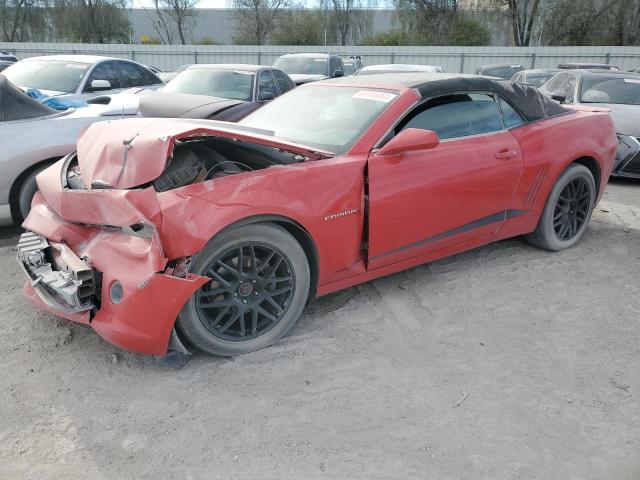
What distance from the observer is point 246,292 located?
2.96m

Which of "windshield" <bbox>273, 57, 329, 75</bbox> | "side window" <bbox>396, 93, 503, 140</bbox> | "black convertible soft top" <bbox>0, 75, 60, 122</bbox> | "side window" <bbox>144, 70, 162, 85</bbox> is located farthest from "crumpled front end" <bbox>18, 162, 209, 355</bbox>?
"windshield" <bbox>273, 57, 329, 75</bbox>

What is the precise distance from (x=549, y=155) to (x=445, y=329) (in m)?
1.83

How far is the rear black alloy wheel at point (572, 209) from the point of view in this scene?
15.0ft

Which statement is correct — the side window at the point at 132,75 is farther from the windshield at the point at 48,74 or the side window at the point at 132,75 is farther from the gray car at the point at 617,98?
the gray car at the point at 617,98

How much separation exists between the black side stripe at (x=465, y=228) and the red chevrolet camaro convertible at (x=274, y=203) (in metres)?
0.01

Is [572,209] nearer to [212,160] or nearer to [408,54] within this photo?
[212,160]

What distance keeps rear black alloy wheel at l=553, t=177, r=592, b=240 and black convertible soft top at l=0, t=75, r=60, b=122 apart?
468cm

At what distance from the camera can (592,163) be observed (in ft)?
15.5

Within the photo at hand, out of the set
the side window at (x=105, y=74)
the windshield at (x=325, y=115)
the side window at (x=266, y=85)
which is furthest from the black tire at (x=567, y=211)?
the side window at (x=105, y=74)

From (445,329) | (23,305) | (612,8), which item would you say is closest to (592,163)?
(445,329)

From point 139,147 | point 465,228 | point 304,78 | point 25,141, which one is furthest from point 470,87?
point 304,78

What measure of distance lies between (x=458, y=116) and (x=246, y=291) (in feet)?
6.65

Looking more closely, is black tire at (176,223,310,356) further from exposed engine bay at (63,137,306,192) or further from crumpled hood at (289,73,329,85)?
crumpled hood at (289,73,329,85)

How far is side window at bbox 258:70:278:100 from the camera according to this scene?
7.96 meters
